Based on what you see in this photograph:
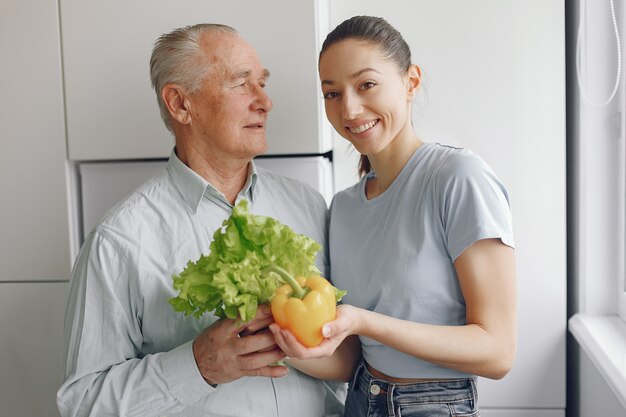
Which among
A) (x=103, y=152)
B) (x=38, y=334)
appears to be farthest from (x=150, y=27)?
(x=38, y=334)

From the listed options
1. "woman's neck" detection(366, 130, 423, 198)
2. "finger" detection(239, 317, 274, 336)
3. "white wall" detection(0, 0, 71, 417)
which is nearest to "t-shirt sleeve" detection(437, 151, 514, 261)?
"woman's neck" detection(366, 130, 423, 198)

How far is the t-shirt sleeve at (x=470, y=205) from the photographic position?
Result: 138cm

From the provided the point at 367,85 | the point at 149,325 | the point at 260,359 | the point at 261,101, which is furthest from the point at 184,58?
the point at 260,359

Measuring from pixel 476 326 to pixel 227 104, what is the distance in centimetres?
72

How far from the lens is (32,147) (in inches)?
79.7

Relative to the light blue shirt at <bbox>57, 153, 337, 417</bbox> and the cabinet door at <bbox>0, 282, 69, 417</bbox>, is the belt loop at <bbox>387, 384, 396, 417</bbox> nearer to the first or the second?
the light blue shirt at <bbox>57, 153, 337, 417</bbox>

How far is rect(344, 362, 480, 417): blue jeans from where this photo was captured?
148 cm

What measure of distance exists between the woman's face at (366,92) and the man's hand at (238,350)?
0.44 meters

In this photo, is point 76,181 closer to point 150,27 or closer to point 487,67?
point 150,27

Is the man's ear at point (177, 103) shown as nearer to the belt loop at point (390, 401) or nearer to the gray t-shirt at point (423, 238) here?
the gray t-shirt at point (423, 238)

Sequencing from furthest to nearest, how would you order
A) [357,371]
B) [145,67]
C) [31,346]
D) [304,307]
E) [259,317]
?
1. [31,346]
2. [145,67]
3. [357,371]
4. [259,317]
5. [304,307]

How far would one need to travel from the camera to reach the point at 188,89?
1691mm

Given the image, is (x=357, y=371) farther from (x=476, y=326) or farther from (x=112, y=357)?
(x=112, y=357)

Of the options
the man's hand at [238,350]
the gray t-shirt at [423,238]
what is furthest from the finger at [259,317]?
the gray t-shirt at [423,238]
